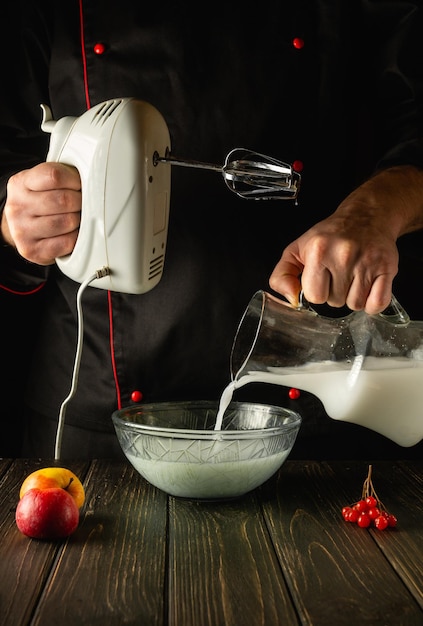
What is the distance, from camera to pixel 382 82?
5.24ft

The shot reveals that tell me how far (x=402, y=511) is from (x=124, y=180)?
2.03ft

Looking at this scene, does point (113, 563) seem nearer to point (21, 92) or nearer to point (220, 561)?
point (220, 561)

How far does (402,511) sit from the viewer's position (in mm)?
1155

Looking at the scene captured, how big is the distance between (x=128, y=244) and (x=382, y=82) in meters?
0.69

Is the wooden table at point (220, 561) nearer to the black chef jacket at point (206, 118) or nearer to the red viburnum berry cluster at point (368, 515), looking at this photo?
the red viburnum berry cluster at point (368, 515)

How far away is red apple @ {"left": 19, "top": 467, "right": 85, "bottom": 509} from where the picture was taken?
112 cm

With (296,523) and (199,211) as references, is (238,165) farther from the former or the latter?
(296,523)

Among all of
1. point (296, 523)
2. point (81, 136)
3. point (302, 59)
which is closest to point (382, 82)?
point (302, 59)

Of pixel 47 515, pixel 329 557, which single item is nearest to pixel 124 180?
pixel 47 515

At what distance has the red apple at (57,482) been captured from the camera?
1117 millimetres

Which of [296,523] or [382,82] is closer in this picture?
[296,523]

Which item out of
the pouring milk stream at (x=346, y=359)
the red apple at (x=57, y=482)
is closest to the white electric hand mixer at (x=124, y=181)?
the pouring milk stream at (x=346, y=359)

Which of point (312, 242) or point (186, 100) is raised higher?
point (186, 100)

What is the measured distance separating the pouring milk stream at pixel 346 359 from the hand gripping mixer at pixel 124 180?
0.19 meters
